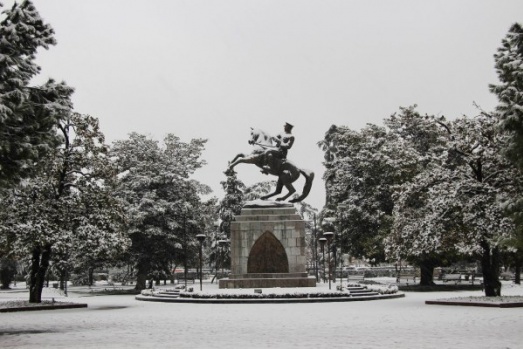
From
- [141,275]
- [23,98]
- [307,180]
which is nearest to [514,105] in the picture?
[23,98]

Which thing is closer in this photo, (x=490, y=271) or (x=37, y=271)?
(x=490, y=271)

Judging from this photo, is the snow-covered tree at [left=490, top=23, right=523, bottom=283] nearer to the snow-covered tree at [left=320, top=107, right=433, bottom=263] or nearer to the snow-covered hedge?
the snow-covered hedge

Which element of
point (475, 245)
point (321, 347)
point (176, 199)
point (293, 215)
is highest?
point (176, 199)

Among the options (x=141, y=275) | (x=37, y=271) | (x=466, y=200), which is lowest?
(x=37, y=271)

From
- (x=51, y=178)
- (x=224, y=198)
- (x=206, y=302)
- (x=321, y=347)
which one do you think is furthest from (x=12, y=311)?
(x=224, y=198)

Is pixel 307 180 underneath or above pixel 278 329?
above

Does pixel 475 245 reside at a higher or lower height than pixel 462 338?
higher

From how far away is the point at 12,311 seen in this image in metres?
22.0

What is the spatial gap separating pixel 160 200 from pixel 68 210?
15.4 m

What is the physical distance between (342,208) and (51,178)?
21548mm

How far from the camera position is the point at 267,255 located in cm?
2808

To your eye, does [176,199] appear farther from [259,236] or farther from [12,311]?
[12,311]

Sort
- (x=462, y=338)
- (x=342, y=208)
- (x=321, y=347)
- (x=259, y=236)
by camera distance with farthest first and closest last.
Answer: (x=342, y=208) < (x=259, y=236) < (x=462, y=338) < (x=321, y=347)

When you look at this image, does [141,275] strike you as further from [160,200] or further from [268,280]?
[268,280]
